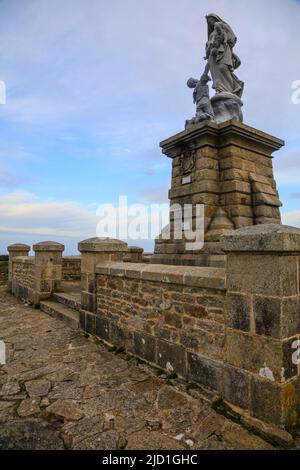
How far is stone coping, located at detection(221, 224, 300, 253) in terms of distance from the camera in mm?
2631

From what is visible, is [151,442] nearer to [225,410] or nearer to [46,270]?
[225,410]

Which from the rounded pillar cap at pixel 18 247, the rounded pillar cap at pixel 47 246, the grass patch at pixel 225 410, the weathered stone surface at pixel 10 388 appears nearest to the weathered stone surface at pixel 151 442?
the grass patch at pixel 225 410

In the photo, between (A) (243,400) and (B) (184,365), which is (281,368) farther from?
(B) (184,365)

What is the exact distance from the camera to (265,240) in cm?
274

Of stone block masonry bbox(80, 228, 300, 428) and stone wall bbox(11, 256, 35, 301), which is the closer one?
stone block masonry bbox(80, 228, 300, 428)

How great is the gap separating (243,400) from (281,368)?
580 millimetres

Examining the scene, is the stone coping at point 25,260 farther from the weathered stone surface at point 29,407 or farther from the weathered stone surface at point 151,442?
the weathered stone surface at point 151,442

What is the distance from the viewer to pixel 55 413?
2.99 meters

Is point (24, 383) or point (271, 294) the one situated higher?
point (271, 294)

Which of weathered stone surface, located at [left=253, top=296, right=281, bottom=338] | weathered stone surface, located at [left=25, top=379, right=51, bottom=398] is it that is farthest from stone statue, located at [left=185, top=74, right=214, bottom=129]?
weathered stone surface, located at [left=25, top=379, right=51, bottom=398]

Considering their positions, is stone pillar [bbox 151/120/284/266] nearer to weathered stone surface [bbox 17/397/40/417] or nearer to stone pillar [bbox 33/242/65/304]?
stone pillar [bbox 33/242/65/304]

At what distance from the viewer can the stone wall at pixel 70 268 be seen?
38.2 feet
